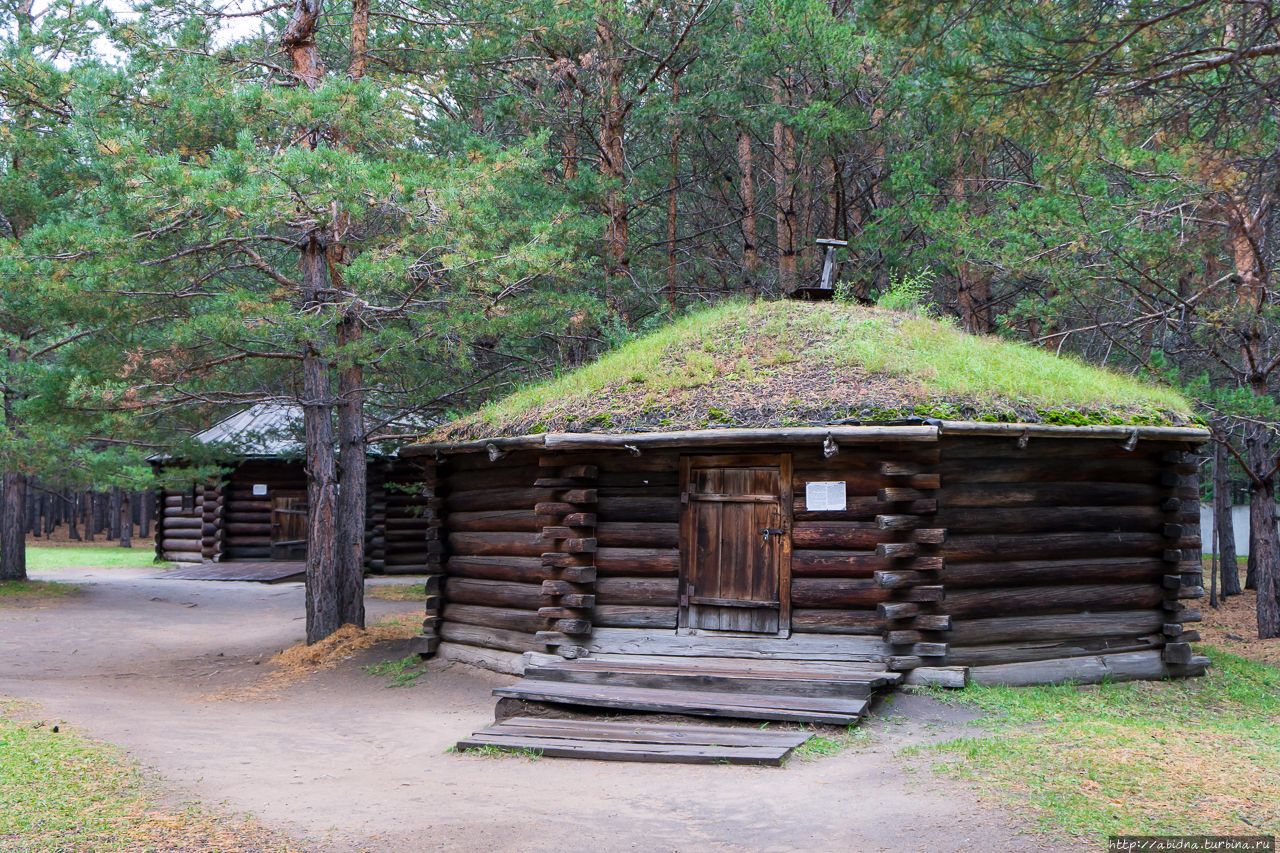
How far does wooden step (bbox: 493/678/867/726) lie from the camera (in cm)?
986

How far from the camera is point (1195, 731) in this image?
9742 millimetres

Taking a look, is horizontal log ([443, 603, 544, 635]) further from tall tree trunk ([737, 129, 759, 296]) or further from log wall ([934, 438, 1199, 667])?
tall tree trunk ([737, 129, 759, 296])

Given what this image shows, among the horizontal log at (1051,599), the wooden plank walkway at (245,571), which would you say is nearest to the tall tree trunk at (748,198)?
the horizontal log at (1051,599)

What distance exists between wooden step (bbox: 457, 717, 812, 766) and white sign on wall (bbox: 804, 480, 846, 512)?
265 centimetres

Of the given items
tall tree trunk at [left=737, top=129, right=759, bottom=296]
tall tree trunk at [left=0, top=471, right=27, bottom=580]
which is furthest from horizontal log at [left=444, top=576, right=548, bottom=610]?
tall tree trunk at [left=0, top=471, right=27, bottom=580]

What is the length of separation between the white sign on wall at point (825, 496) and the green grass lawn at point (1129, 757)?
84.1 inches

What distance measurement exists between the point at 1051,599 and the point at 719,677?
388cm

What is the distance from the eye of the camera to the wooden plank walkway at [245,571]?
2786 centimetres

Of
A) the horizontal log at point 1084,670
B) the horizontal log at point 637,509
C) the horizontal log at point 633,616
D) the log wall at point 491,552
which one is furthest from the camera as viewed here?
the log wall at point 491,552

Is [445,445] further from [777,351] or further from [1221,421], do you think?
[1221,421]

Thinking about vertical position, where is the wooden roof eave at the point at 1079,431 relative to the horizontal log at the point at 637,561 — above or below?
above

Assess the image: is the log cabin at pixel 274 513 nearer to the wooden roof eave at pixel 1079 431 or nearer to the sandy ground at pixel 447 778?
the sandy ground at pixel 447 778

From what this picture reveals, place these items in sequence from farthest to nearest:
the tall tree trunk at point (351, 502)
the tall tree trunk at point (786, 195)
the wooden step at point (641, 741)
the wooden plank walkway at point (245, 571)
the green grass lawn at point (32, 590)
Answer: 1. the wooden plank walkway at point (245, 571)
2. the green grass lawn at point (32, 590)
3. the tall tree trunk at point (786, 195)
4. the tall tree trunk at point (351, 502)
5. the wooden step at point (641, 741)

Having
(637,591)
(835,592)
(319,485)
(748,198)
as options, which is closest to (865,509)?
(835,592)
